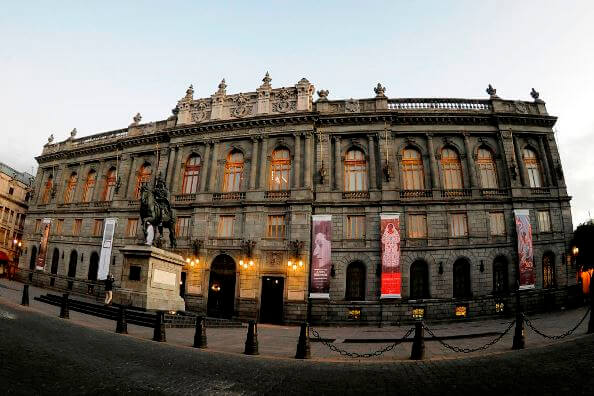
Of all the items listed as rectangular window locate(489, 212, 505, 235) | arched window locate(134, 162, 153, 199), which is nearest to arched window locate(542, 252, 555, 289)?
rectangular window locate(489, 212, 505, 235)

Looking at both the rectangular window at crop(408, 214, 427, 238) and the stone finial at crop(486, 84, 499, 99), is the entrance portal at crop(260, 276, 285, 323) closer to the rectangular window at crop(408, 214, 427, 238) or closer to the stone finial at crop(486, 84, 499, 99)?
the rectangular window at crop(408, 214, 427, 238)

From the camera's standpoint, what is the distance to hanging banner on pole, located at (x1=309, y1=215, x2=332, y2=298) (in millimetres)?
21609

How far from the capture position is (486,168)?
952 inches

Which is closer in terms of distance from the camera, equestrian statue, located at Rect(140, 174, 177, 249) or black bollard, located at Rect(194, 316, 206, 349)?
black bollard, located at Rect(194, 316, 206, 349)

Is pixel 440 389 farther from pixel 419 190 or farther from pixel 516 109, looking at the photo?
pixel 516 109

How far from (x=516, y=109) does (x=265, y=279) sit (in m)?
24.2

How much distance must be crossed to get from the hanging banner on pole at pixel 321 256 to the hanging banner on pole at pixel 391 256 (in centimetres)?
380

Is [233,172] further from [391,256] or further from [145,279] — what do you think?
[391,256]

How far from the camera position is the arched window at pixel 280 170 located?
25109mm

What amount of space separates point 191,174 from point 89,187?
1336cm

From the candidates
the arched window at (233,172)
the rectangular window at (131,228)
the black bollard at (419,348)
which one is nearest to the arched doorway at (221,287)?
the arched window at (233,172)

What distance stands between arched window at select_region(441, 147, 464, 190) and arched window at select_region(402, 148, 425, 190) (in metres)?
1.74

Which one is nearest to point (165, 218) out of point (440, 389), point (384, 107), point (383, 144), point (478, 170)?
point (440, 389)

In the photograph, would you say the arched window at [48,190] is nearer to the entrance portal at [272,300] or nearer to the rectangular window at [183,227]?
the rectangular window at [183,227]
